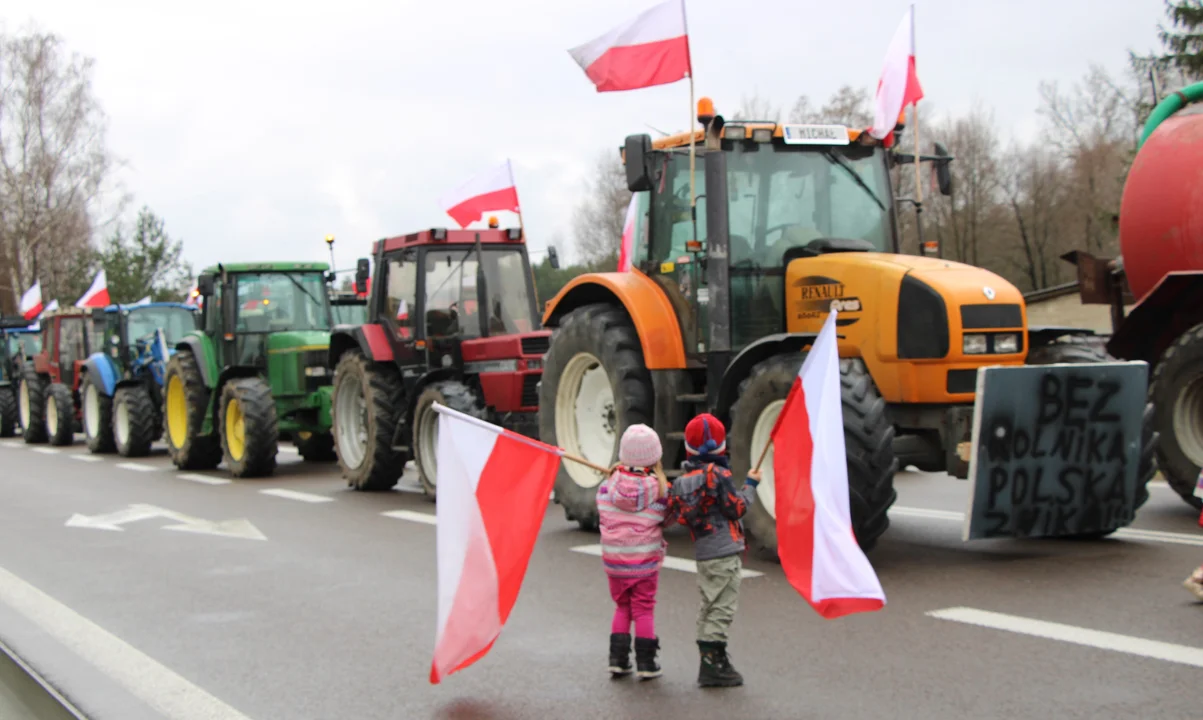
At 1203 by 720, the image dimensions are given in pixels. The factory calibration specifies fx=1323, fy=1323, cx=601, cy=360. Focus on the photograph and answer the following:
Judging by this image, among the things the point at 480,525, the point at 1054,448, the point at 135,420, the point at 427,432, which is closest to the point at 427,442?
the point at 427,432

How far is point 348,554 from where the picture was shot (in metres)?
9.77

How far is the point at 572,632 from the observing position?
6.91 metres

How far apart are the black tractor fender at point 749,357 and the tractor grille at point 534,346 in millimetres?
4164

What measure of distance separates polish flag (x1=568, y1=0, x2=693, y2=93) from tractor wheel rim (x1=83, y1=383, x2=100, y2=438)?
15169 mm

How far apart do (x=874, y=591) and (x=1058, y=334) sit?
4.13 metres

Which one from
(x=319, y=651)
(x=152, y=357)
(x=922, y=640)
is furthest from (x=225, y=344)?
(x=922, y=640)

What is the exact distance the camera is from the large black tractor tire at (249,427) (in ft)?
51.9

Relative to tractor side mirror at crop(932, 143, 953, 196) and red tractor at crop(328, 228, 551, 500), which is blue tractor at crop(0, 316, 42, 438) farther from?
tractor side mirror at crop(932, 143, 953, 196)

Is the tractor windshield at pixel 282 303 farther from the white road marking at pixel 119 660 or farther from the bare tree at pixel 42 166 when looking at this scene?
the bare tree at pixel 42 166

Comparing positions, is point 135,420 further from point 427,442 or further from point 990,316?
point 990,316

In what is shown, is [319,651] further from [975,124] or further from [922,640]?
[975,124]

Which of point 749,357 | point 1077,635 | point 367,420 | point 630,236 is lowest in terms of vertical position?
point 1077,635

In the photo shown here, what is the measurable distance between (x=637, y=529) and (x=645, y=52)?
4773 millimetres

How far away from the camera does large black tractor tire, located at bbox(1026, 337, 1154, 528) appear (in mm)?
8383
